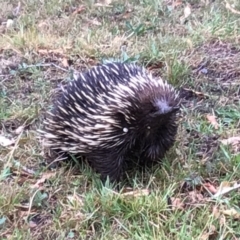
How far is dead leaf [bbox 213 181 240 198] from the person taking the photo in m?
3.15

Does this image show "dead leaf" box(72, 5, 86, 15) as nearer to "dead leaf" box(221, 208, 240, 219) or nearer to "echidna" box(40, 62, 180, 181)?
"echidna" box(40, 62, 180, 181)

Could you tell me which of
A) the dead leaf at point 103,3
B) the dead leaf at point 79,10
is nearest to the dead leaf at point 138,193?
the dead leaf at point 79,10

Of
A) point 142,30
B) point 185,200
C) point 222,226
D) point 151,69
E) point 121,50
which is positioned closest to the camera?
point 222,226

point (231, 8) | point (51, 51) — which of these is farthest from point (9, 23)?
point (231, 8)

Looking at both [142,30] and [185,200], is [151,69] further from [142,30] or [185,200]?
[185,200]

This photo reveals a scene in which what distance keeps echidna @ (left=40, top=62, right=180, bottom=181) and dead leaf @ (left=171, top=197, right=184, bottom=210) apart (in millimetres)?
376

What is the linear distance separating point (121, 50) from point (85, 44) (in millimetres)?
294

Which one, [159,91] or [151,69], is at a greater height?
[159,91]

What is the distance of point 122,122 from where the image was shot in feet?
10.9

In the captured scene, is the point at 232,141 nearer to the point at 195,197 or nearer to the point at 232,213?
the point at 195,197

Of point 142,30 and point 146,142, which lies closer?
point 146,142

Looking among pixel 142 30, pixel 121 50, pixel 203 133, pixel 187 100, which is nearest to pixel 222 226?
pixel 203 133

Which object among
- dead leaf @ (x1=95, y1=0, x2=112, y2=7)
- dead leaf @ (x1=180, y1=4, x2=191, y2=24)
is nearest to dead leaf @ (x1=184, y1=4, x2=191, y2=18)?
dead leaf @ (x1=180, y1=4, x2=191, y2=24)

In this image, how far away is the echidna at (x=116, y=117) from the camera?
328cm
